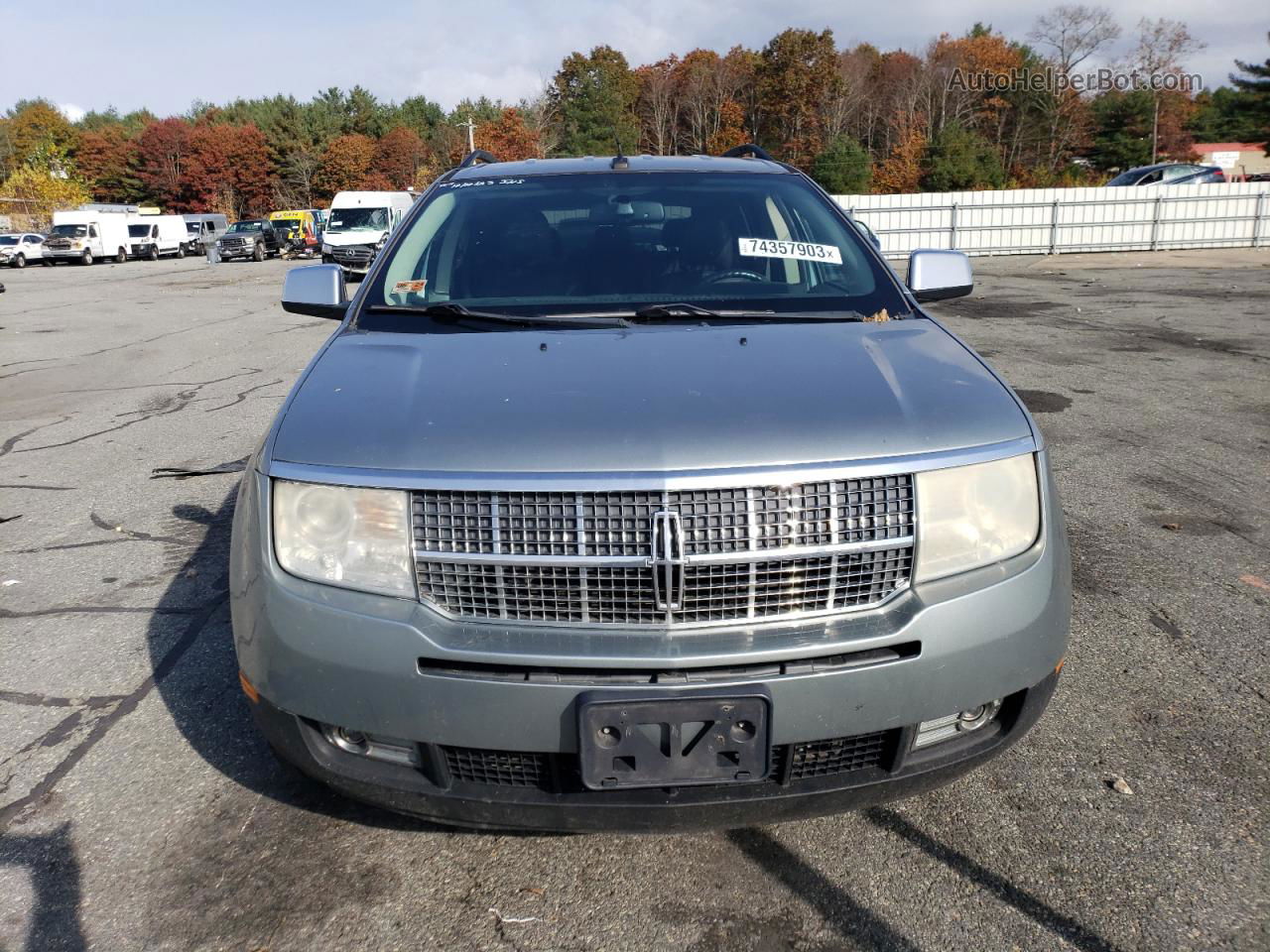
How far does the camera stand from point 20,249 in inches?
1813

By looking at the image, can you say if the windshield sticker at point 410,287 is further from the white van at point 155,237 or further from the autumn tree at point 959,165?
the white van at point 155,237

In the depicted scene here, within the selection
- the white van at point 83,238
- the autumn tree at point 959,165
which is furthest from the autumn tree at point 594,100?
the white van at point 83,238

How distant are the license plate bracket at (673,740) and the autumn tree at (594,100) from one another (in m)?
64.9

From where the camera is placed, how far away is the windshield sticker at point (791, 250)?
337 cm

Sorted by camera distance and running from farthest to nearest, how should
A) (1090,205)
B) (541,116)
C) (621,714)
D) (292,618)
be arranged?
(541,116), (1090,205), (292,618), (621,714)

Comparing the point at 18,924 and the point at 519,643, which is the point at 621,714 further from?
the point at 18,924

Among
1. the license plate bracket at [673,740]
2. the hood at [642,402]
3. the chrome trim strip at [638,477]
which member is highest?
the hood at [642,402]

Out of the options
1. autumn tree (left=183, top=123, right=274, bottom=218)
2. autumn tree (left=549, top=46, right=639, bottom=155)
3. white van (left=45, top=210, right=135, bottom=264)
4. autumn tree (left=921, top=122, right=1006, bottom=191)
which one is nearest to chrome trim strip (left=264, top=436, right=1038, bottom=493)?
white van (left=45, top=210, right=135, bottom=264)

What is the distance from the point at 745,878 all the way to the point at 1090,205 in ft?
91.0

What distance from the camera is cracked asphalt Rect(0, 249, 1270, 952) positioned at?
220cm

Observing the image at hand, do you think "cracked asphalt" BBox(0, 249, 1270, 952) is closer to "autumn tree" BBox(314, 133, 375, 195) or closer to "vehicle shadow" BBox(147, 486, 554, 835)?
"vehicle shadow" BBox(147, 486, 554, 835)

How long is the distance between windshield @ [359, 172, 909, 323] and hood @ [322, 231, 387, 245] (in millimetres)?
33496

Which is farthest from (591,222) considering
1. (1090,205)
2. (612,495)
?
(1090,205)

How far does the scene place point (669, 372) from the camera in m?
2.42
